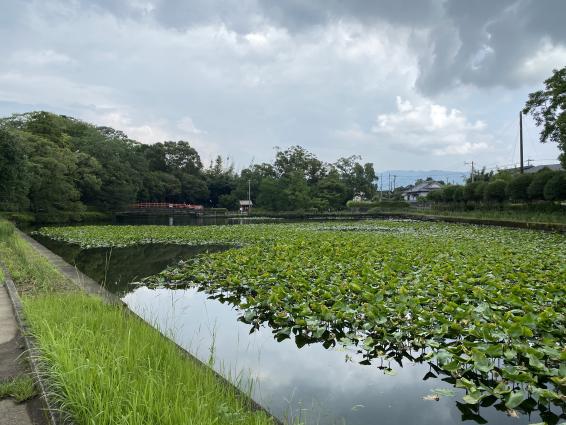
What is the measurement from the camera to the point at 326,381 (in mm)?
3750

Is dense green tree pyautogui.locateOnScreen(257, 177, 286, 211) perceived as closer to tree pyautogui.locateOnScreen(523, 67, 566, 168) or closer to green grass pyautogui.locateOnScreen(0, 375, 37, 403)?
tree pyautogui.locateOnScreen(523, 67, 566, 168)

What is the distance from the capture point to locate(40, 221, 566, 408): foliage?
3312mm

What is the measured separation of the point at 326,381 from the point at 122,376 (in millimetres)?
1878

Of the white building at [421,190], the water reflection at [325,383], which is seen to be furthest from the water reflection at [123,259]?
the white building at [421,190]

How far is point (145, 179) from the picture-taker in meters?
47.2

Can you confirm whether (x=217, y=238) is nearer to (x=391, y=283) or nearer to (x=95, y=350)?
(x=391, y=283)

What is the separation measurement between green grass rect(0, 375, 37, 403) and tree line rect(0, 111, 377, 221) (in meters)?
19.9

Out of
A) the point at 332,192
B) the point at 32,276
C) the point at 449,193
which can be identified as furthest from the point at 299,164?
the point at 32,276

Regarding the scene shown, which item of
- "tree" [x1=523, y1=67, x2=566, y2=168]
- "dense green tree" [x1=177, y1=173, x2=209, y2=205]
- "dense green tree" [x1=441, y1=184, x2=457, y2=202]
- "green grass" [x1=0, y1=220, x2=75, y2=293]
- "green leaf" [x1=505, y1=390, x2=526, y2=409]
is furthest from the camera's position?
"dense green tree" [x1=177, y1=173, x2=209, y2=205]

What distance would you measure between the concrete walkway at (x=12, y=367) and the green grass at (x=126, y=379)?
152 mm

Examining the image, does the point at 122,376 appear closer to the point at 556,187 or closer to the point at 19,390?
the point at 19,390

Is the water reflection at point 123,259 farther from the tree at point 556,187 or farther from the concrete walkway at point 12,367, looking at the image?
the tree at point 556,187

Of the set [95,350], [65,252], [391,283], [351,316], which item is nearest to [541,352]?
[351,316]

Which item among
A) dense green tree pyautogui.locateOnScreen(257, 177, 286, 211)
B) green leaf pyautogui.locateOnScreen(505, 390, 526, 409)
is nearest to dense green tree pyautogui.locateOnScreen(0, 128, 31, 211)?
green leaf pyautogui.locateOnScreen(505, 390, 526, 409)
